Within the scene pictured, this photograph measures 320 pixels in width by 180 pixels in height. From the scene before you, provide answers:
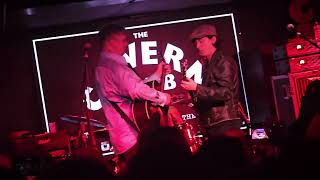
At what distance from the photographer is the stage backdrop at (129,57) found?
8734mm

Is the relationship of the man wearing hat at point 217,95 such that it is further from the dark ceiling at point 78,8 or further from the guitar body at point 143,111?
the dark ceiling at point 78,8

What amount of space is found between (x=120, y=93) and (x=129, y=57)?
1634 millimetres

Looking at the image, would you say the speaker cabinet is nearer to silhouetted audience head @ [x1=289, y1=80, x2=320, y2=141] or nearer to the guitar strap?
the guitar strap

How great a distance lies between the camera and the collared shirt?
7.18 meters

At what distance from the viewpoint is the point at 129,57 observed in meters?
8.84

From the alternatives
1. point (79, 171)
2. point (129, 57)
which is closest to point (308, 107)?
point (79, 171)

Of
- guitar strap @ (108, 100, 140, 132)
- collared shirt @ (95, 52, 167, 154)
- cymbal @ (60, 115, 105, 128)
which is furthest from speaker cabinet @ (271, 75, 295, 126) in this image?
cymbal @ (60, 115, 105, 128)

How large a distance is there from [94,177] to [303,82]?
584 cm

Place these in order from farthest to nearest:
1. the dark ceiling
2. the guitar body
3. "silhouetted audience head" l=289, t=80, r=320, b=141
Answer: the dark ceiling, the guitar body, "silhouetted audience head" l=289, t=80, r=320, b=141

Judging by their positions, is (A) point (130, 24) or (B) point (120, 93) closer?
(B) point (120, 93)

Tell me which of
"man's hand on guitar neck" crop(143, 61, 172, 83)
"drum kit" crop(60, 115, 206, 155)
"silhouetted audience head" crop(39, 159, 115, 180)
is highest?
"man's hand on guitar neck" crop(143, 61, 172, 83)

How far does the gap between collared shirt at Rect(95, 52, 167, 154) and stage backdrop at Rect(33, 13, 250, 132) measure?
4.12ft

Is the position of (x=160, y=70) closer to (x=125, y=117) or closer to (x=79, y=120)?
(x=125, y=117)

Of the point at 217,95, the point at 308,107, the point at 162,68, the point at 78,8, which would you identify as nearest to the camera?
the point at 308,107
